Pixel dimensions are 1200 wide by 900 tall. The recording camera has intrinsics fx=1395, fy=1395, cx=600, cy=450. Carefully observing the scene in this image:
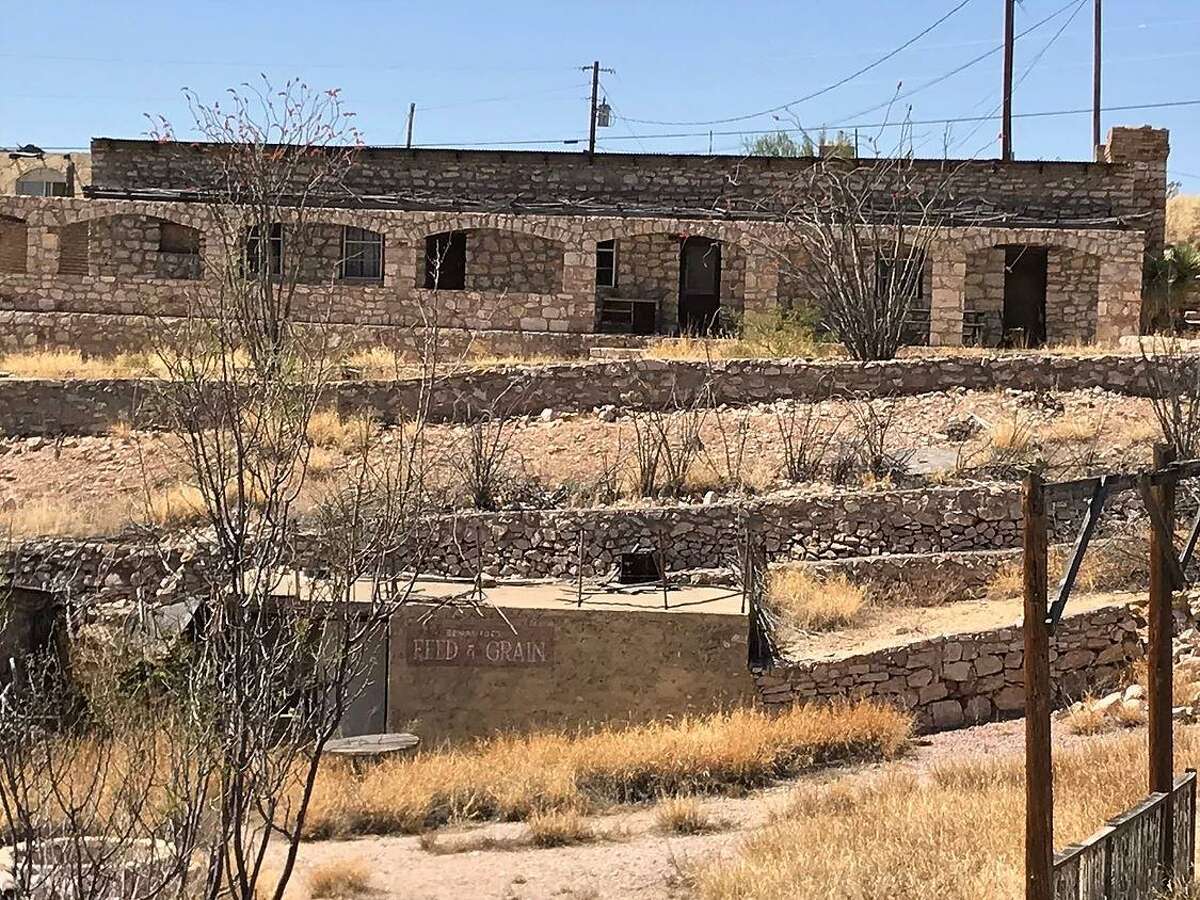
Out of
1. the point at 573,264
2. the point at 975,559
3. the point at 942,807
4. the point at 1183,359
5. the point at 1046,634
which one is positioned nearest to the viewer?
the point at 1046,634

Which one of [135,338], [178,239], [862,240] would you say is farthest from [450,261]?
[862,240]

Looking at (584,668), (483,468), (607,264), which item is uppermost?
(607,264)

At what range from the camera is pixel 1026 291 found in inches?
1059

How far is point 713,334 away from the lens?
2562 centimetres

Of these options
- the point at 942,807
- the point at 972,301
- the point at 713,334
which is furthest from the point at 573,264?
the point at 942,807

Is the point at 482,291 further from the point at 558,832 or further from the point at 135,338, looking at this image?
the point at 558,832

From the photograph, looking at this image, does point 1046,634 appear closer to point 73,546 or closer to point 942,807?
point 942,807

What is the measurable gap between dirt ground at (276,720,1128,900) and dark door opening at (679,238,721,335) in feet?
55.2

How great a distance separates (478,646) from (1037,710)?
7559mm

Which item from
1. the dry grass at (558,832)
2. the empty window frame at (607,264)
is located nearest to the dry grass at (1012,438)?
the dry grass at (558,832)

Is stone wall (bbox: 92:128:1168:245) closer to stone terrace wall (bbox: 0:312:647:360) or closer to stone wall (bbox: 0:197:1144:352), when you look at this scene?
stone wall (bbox: 0:197:1144:352)

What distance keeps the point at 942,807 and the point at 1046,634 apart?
148 inches

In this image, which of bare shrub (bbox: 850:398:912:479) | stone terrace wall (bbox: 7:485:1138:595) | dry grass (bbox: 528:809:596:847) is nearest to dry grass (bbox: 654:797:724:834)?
dry grass (bbox: 528:809:596:847)

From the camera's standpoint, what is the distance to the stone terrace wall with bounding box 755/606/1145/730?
12898 mm
